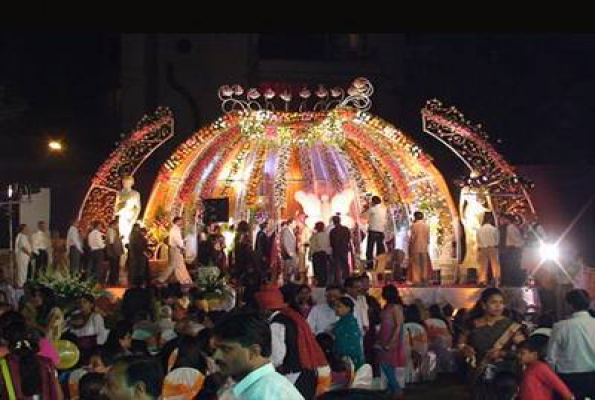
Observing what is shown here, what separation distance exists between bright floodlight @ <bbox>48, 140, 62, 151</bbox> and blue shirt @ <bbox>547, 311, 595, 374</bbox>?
2707cm

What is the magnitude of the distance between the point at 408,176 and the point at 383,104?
13.3 meters

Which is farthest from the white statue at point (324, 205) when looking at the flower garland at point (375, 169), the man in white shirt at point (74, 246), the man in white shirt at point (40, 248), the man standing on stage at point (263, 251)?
the man in white shirt at point (40, 248)

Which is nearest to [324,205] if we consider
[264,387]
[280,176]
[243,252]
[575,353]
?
[280,176]

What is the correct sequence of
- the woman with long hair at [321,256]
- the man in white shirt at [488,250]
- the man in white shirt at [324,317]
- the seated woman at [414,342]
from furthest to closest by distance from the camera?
the woman with long hair at [321,256], the man in white shirt at [488,250], the seated woman at [414,342], the man in white shirt at [324,317]

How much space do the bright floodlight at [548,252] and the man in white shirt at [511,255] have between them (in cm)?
44

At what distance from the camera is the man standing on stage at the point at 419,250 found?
2356cm

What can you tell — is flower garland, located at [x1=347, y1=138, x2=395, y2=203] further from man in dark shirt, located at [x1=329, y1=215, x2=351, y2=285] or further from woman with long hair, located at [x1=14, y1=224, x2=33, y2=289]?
woman with long hair, located at [x1=14, y1=224, x2=33, y2=289]

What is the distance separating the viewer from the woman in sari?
9.20m

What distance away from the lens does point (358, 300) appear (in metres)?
13.8

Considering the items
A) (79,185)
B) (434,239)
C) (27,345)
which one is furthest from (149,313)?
(79,185)

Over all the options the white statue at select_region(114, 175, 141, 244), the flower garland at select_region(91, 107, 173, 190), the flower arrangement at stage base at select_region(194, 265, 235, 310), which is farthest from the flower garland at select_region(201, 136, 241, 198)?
the flower arrangement at stage base at select_region(194, 265, 235, 310)

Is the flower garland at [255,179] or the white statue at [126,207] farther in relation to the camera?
the flower garland at [255,179]

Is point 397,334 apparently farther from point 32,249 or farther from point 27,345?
point 32,249

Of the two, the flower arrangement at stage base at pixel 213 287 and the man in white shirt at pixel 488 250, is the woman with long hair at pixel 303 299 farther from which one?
the man in white shirt at pixel 488 250
